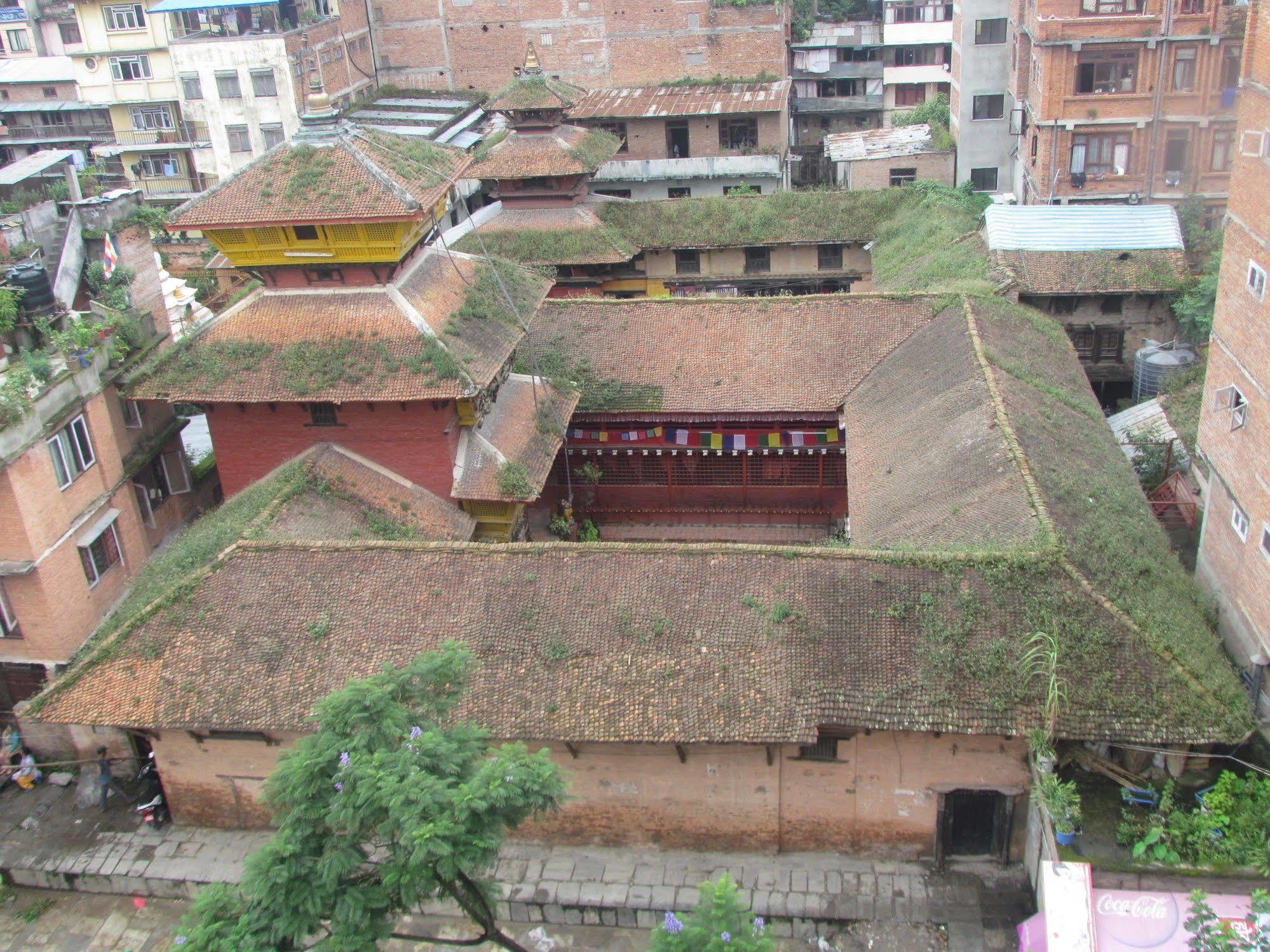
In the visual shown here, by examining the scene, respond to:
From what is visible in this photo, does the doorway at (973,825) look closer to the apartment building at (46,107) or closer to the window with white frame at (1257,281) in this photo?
the window with white frame at (1257,281)

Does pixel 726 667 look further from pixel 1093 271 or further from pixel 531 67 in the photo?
pixel 531 67

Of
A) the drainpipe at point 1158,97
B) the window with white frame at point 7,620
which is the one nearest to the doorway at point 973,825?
the window with white frame at point 7,620

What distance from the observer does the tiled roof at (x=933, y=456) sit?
63.5ft

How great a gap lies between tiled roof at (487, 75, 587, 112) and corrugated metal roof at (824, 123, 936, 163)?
479 inches

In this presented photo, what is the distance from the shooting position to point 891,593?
17375mm

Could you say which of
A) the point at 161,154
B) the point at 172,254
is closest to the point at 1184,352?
the point at 172,254

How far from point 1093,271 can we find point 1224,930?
22729 mm

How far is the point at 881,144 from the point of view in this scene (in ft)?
151

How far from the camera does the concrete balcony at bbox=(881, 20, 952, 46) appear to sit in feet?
186

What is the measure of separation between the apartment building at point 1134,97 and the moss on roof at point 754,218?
6.27 m

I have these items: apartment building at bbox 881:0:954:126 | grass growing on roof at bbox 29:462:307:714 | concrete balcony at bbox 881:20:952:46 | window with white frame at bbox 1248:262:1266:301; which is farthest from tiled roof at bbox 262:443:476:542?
concrete balcony at bbox 881:20:952:46

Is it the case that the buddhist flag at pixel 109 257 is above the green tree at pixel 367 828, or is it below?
above

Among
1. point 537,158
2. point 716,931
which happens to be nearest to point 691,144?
point 537,158

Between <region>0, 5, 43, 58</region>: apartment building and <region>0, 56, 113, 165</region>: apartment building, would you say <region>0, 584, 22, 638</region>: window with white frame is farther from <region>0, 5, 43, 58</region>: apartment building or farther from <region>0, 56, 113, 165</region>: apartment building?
<region>0, 5, 43, 58</region>: apartment building
